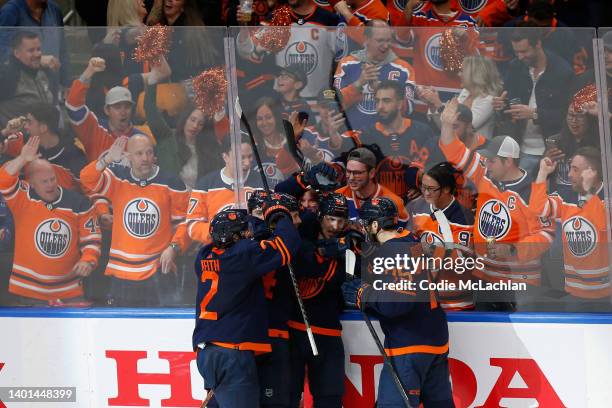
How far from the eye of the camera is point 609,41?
4633mm

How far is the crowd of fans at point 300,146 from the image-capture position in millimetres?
4660

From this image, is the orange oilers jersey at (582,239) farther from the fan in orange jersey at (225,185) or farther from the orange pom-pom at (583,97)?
the fan in orange jersey at (225,185)

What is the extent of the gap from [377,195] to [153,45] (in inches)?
50.3

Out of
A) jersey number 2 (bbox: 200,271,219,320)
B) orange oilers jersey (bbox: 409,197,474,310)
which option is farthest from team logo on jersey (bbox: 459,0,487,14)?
jersey number 2 (bbox: 200,271,219,320)

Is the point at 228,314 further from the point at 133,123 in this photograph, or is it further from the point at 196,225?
the point at 133,123

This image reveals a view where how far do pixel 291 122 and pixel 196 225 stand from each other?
666mm

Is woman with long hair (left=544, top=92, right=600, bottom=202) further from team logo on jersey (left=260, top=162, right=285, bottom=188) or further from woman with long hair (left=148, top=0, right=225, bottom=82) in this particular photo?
woman with long hair (left=148, top=0, right=225, bottom=82)

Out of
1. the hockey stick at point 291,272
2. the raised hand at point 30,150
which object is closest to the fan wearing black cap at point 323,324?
the hockey stick at point 291,272

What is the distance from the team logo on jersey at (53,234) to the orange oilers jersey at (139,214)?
0.23m

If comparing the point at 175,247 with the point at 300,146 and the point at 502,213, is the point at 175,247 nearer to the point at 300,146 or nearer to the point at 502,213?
the point at 300,146

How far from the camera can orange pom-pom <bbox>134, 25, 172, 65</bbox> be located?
4.83 metres

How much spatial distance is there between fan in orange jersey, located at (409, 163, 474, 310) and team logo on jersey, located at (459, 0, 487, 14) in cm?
150

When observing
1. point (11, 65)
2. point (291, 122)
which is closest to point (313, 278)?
point (291, 122)

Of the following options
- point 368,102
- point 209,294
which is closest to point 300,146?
point 368,102
